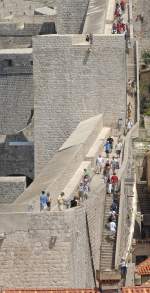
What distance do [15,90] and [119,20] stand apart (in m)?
4.95

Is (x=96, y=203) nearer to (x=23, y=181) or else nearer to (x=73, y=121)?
(x=23, y=181)

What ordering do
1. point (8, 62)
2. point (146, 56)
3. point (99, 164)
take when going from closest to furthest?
1. point (99, 164)
2. point (8, 62)
3. point (146, 56)

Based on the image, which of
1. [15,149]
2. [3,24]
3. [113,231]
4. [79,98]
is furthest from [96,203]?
[3,24]

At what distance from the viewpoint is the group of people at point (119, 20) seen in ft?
170

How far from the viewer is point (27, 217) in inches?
1348

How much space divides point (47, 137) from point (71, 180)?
9193 millimetres

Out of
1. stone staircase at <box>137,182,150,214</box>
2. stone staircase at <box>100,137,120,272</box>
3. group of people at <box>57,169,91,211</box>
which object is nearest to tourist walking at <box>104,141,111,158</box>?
group of people at <box>57,169,91,211</box>

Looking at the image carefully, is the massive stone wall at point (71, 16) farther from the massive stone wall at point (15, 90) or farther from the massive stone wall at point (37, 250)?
the massive stone wall at point (37, 250)

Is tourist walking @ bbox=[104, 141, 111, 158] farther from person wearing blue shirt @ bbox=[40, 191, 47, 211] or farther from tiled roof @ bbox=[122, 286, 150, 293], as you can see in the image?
tiled roof @ bbox=[122, 286, 150, 293]

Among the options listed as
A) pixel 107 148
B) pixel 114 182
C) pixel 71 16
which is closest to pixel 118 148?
pixel 107 148

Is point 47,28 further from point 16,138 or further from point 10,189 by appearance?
point 10,189

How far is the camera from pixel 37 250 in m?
34.5

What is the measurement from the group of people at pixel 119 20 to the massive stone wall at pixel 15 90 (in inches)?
145

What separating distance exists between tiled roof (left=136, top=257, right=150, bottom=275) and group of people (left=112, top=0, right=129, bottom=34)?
8.68 metres
